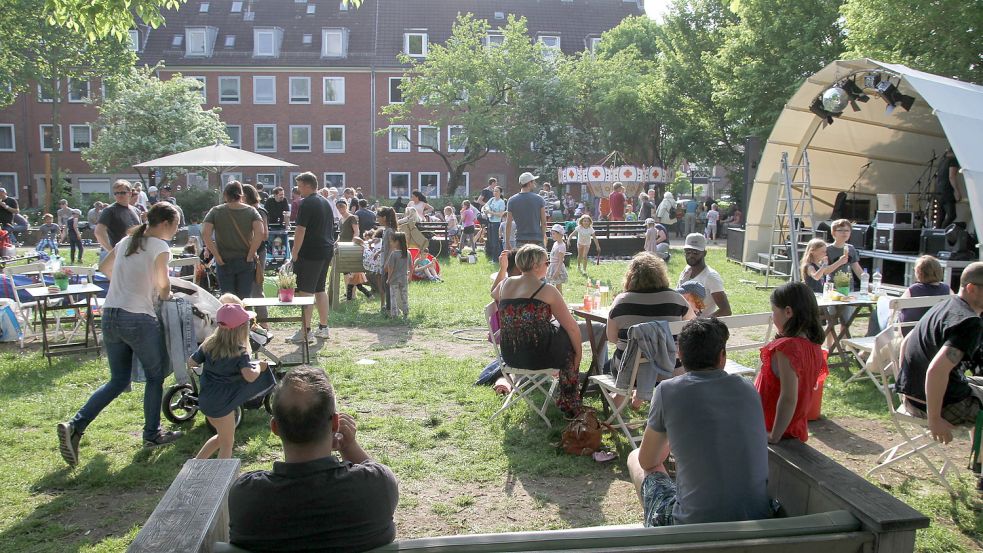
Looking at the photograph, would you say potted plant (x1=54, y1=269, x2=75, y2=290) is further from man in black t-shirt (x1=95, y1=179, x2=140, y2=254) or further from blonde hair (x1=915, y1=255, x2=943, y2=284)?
blonde hair (x1=915, y1=255, x2=943, y2=284)

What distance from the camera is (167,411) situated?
5.91 m

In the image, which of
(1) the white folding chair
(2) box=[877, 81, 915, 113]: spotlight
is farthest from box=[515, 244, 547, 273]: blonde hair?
(2) box=[877, 81, 915, 113]: spotlight

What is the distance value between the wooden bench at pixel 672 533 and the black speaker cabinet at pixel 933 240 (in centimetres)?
1219

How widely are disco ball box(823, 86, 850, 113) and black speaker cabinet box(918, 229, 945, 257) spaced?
8.33ft

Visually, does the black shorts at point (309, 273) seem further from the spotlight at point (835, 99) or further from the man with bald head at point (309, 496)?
the spotlight at point (835, 99)

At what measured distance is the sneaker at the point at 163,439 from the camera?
18.0 ft

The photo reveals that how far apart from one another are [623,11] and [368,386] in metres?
41.8

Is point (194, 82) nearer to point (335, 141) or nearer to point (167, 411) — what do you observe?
point (335, 141)

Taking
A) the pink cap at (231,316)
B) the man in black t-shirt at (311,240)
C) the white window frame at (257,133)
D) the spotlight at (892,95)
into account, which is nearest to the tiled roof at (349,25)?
the white window frame at (257,133)

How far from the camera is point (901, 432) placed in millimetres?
4879

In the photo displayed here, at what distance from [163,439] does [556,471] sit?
105 inches

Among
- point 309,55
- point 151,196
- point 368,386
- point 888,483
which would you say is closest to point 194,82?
point 309,55

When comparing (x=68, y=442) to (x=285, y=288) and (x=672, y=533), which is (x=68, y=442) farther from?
(x=672, y=533)

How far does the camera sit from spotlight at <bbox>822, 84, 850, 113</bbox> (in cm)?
1384
